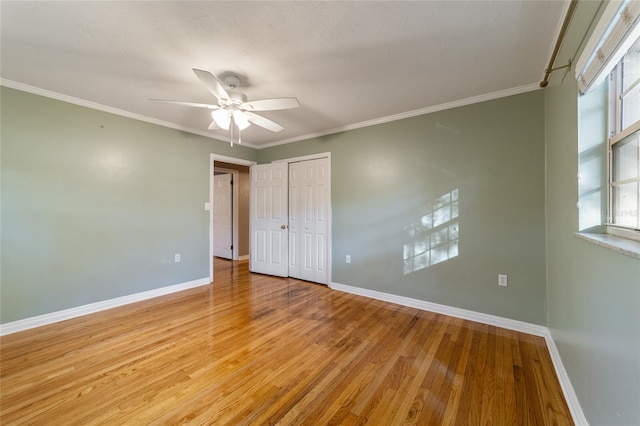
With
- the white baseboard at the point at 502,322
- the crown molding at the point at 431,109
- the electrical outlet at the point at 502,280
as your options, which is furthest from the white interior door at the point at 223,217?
the electrical outlet at the point at 502,280

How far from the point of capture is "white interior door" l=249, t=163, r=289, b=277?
427cm

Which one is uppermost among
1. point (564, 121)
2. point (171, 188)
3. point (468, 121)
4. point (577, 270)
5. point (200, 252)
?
point (468, 121)

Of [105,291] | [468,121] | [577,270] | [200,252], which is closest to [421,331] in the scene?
[577,270]

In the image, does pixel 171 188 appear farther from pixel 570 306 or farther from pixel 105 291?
pixel 570 306

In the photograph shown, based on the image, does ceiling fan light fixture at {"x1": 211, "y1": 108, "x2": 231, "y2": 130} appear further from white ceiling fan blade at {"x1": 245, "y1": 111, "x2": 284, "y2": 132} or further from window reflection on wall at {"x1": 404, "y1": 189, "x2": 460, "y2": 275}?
window reflection on wall at {"x1": 404, "y1": 189, "x2": 460, "y2": 275}

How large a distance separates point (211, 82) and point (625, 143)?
96.3 inches

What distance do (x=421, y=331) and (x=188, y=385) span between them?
202cm

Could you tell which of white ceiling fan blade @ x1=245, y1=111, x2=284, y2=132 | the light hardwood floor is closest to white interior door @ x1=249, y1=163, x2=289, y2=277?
the light hardwood floor

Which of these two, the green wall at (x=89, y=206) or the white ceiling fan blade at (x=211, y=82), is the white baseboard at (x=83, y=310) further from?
the white ceiling fan blade at (x=211, y=82)

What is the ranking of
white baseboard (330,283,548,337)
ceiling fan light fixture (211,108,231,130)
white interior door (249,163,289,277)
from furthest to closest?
white interior door (249,163,289,277) → white baseboard (330,283,548,337) → ceiling fan light fixture (211,108,231,130)

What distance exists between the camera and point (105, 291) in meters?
2.93

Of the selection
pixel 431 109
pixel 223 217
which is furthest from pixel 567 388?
pixel 223 217

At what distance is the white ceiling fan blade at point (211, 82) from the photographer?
1.64 metres

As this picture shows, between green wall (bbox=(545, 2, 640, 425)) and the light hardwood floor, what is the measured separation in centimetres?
42
